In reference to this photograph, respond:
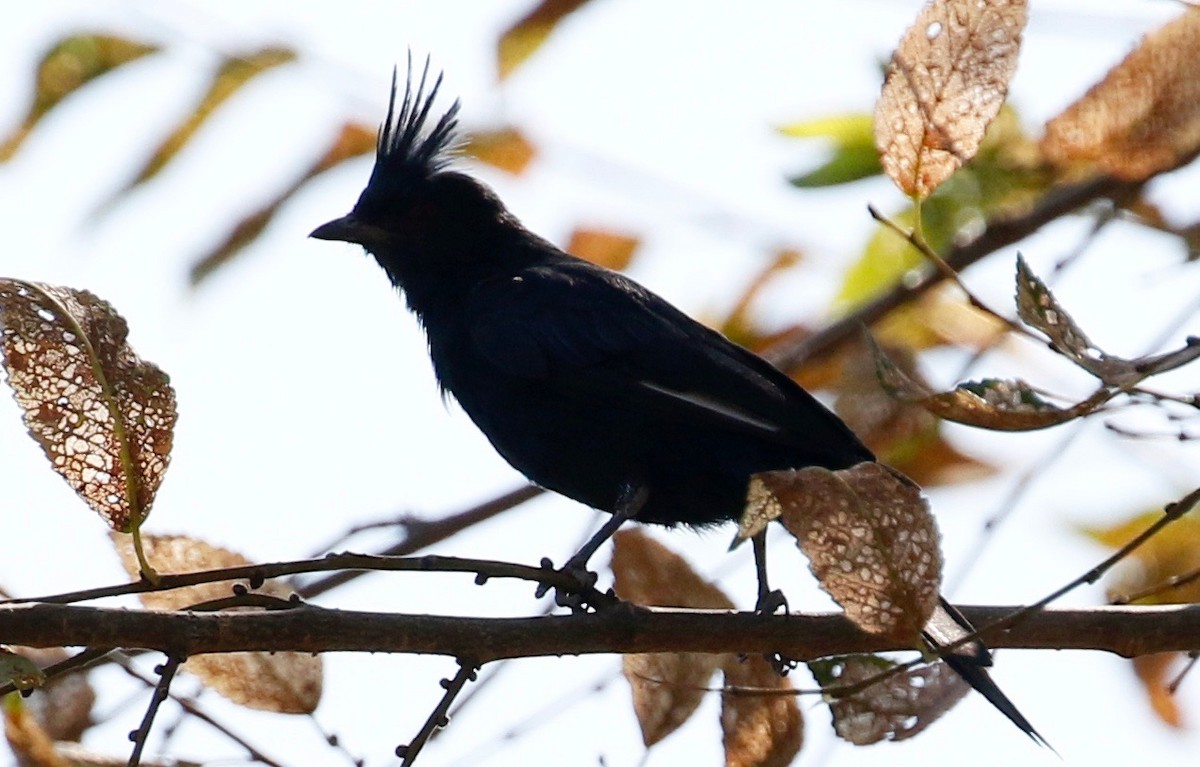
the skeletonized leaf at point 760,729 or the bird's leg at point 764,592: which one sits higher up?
the bird's leg at point 764,592

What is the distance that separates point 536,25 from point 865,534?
1.89 m

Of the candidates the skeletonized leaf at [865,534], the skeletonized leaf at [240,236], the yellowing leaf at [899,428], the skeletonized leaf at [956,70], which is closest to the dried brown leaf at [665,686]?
the skeletonized leaf at [865,534]

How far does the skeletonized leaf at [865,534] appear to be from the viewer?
2.15 m

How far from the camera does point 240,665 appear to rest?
112 inches

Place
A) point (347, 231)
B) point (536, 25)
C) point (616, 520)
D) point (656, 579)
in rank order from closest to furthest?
point (656, 579)
point (536, 25)
point (616, 520)
point (347, 231)

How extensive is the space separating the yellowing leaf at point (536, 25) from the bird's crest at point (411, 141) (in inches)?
91.4

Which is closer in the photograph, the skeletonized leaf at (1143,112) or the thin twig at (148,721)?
the thin twig at (148,721)

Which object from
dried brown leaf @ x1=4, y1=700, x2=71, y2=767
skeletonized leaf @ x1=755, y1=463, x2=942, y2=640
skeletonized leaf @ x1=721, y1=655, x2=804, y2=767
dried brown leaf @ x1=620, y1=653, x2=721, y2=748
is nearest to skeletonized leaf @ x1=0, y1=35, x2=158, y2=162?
dried brown leaf @ x1=4, y1=700, x2=71, y2=767

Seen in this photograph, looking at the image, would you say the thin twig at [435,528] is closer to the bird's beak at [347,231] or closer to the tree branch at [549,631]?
the tree branch at [549,631]

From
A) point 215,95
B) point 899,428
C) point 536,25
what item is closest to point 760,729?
point 899,428

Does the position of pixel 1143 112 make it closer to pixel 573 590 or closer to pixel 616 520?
pixel 573 590

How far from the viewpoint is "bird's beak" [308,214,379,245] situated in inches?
225

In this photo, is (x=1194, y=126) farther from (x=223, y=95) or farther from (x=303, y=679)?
(x=223, y=95)

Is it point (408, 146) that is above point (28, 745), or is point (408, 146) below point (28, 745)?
above
